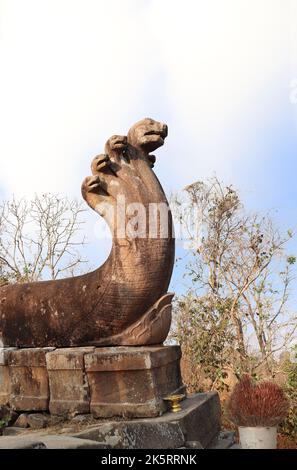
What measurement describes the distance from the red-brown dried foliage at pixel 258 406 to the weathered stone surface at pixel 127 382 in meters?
0.96

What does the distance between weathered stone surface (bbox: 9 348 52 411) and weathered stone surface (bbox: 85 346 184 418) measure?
57 cm

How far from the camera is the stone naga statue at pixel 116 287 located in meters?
4.34

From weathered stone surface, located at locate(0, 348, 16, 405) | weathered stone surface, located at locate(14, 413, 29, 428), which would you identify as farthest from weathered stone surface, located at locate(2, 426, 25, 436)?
weathered stone surface, located at locate(0, 348, 16, 405)

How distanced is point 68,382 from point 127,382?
1.86 ft

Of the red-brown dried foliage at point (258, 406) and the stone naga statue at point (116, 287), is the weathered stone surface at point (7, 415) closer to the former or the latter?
the stone naga statue at point (116, 287)

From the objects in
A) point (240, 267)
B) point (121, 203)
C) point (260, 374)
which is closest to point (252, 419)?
point (121, 203)

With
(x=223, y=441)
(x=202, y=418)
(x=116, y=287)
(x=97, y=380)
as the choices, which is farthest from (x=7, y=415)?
(x=223, y=441)

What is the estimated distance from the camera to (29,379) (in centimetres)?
455

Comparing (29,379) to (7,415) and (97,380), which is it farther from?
(97,380)

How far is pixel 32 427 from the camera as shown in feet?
13.9

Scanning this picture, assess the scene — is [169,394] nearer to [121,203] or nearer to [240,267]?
[121,203]

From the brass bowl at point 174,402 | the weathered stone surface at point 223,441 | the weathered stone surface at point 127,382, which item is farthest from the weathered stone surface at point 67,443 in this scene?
the weathered stone surface at point 223,441

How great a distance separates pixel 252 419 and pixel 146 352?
4.37 ft

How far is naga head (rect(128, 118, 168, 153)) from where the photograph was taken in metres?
4.80
